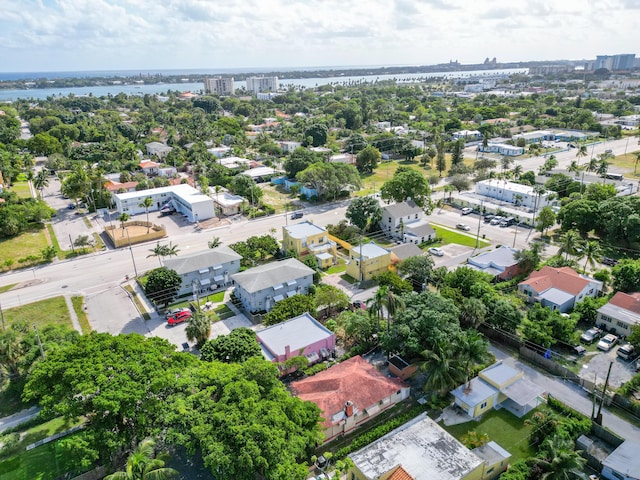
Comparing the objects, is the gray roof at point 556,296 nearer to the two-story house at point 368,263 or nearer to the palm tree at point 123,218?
the two-story house at point 368,263

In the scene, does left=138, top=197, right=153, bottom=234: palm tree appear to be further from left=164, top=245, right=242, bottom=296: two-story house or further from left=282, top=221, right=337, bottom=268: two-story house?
left=282, top=221, right=337, bottom=268: two-story house

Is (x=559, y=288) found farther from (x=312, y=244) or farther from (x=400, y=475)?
(x=400, y=475)

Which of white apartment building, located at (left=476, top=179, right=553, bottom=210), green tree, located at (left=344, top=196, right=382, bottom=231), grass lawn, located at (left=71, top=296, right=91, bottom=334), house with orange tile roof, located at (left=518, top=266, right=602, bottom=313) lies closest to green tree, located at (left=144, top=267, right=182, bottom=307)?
grass lawn, located at (left=71, top=296, right=91, bottom=334)

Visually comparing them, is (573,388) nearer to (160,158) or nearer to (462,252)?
(462,252)

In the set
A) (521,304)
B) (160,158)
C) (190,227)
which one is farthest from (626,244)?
(160,158)

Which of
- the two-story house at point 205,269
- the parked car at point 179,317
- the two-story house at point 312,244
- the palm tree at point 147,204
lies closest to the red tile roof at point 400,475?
the parked car at point 179,317

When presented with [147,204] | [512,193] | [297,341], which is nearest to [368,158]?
[512,193]

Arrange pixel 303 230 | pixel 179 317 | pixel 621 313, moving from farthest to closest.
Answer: pixel 303 230
pixel 179 317
pixel 621 313
